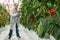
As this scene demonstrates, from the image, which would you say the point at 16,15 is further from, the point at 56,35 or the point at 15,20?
the point at 56,35

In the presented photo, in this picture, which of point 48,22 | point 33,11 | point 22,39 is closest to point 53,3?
point 48,22

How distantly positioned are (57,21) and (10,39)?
5524 millimetres

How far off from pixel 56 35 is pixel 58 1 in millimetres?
878

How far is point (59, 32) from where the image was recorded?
389 centimetres

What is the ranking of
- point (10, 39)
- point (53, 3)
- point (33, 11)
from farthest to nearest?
point (10, 39)
point (33, 11)
point (53, 3)

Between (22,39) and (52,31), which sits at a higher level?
(52,31)

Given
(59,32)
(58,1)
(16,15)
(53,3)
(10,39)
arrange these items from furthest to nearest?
(16,15)
(10,39)
(53,3)
(58,1)
(59,32)

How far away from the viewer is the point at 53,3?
5051 mm

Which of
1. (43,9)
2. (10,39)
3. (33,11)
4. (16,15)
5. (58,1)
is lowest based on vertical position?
(10,39)

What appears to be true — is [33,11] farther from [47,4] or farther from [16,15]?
[16,15]

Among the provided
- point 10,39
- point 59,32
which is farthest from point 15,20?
point 59,32

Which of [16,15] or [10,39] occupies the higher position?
[16,15]

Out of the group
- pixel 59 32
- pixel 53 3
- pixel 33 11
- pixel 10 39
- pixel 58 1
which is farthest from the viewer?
pixel 10 39

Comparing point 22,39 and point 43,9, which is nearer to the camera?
point 43,9
